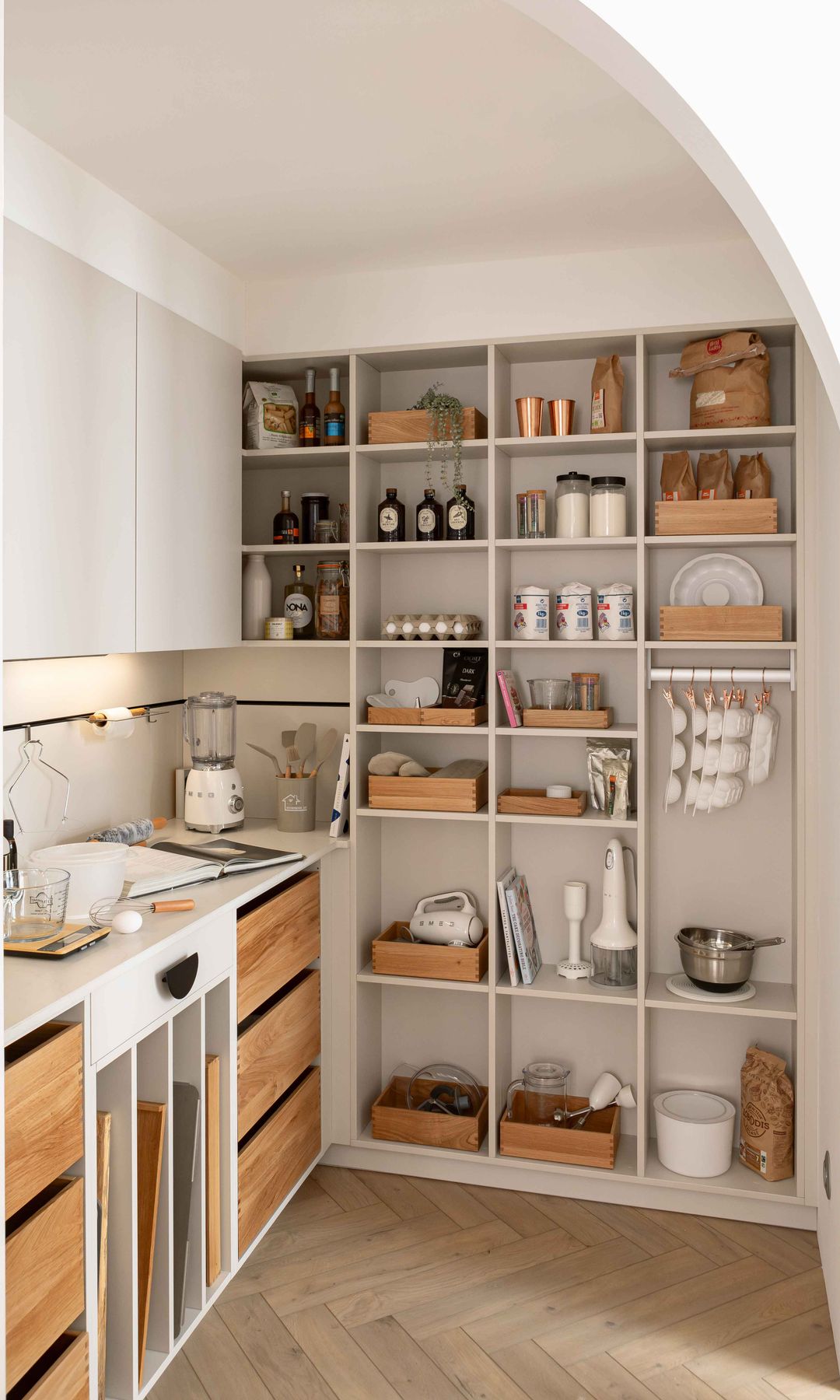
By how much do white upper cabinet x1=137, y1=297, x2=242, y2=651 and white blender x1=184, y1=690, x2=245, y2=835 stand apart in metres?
0.22

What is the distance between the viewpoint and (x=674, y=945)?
3094 millimetres

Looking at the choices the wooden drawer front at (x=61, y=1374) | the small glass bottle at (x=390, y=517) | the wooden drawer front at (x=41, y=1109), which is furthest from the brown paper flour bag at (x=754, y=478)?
the wooden drawer front at (x=61, y=1374)

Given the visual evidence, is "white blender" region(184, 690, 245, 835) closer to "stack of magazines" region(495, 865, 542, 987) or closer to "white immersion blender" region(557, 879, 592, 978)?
"stack of magazines" region(495, 865, 542, 987)

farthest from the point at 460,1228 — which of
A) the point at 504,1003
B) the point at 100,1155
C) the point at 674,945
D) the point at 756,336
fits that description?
the point at 756,336

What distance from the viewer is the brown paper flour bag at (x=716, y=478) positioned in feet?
9.37

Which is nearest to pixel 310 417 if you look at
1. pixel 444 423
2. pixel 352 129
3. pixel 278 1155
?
pixel 444 423

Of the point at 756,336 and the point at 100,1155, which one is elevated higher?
the point at 756,336

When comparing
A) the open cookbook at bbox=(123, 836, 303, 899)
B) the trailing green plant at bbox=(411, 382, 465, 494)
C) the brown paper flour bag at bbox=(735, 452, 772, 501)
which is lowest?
the open cookbook at bbox=(123, 836, 303, 899)

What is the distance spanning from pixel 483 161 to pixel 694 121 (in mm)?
1041

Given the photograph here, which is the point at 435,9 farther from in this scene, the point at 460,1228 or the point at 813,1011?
the point at 460,1228

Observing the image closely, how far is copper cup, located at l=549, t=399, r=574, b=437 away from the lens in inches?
115

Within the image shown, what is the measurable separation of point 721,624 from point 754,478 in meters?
0.40

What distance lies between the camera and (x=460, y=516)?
9.86 feet

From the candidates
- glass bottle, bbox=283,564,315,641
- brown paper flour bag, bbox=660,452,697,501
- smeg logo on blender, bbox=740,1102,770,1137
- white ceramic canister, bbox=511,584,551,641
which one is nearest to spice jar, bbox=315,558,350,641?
glass bottle, bbox=283,564,315,641
